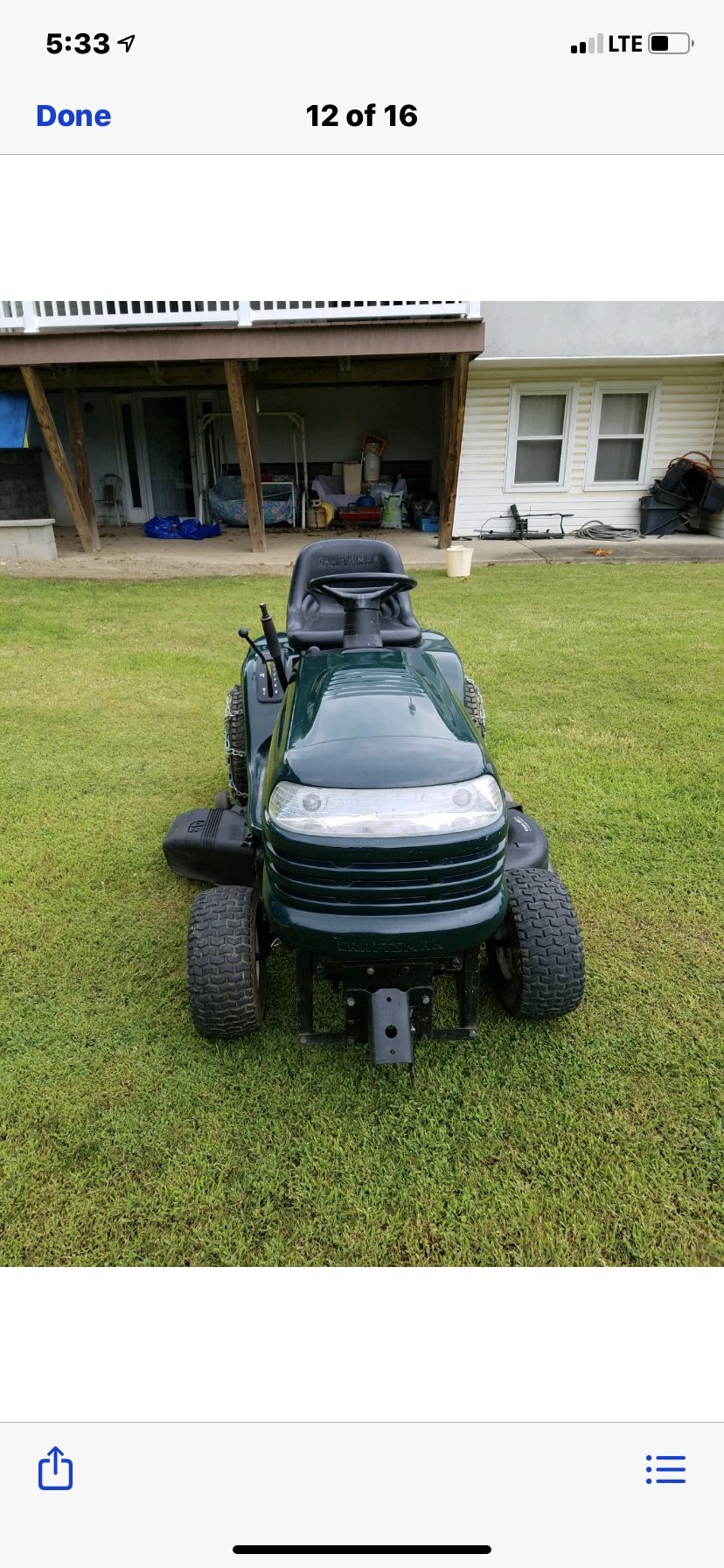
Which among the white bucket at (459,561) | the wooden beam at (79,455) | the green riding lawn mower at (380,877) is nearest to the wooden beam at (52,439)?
the wooden beam at (79,455)

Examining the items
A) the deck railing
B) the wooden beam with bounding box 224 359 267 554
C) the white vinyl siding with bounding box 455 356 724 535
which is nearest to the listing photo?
the wooden beam with bounding box 224 359 267 554

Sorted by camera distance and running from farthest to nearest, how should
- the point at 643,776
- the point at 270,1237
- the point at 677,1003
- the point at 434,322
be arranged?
1. the point at 434,322
2. the point at 643,776
3. the point at 677,1003
4. the point at 270,1237

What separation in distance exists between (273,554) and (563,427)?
190 inches

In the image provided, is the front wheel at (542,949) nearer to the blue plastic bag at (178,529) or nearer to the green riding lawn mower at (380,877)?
the green riding lawn mower at (380,877)

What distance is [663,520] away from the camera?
13375mm

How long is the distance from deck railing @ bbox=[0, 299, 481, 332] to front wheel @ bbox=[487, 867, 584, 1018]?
938cm

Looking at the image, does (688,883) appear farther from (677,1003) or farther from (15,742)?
(15,742)

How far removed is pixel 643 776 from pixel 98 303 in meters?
9.38

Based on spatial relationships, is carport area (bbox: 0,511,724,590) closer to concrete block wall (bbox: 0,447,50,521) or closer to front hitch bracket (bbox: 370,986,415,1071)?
concrete block wall (bbox: 0,447,50,521)

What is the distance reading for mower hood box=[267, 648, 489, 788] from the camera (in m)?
2.08

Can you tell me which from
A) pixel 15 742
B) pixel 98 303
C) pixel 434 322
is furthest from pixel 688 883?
pixel 98 303

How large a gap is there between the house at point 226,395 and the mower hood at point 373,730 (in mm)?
9001

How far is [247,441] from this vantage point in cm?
1087

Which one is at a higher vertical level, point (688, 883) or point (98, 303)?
point (98, 303)
